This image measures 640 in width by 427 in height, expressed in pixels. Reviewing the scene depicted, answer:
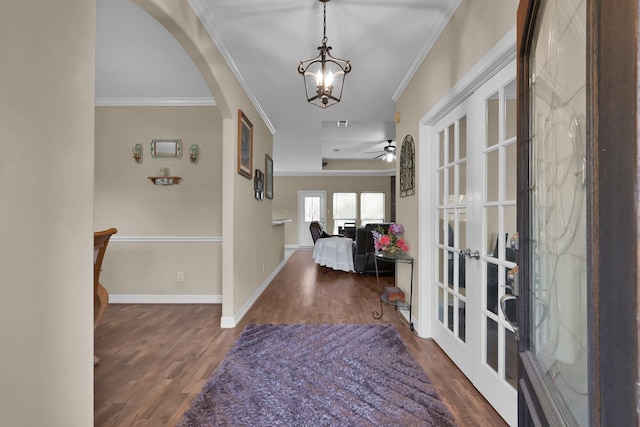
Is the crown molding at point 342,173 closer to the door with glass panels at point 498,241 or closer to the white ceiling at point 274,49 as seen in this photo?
the white ceiling at point 274,49

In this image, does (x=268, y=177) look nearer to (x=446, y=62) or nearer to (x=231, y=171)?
(x=231, y=171)

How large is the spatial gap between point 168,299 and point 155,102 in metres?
2.41

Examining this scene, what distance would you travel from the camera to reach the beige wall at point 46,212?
34.7 inches

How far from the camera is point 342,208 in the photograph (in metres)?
9.93

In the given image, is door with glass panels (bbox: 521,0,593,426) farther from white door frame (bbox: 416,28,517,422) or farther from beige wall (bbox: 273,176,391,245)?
beige wall (bbox: 273,176,391,245)

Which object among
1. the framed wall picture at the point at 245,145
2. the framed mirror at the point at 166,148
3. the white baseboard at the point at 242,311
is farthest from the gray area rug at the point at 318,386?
the framed mirror at the point at 166,148

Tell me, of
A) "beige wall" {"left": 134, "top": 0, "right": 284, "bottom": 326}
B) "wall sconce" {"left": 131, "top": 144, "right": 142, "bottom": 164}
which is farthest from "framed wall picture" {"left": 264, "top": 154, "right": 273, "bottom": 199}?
"wall sconce" {"left": 131, "top": 144, "right": 142, "bottom": 164}

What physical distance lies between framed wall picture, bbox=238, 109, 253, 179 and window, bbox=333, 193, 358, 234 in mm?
6546

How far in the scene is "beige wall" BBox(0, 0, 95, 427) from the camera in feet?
2.89

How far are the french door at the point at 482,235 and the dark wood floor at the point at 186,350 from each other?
0.18 m

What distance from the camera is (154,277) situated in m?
3.62

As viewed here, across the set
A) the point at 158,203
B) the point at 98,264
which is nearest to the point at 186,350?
the point at 98,264

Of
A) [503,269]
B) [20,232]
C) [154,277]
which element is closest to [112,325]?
[154,277]

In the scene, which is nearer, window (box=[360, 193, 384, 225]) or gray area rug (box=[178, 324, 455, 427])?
gray area rug (box=[178, 324, 455, 427])
